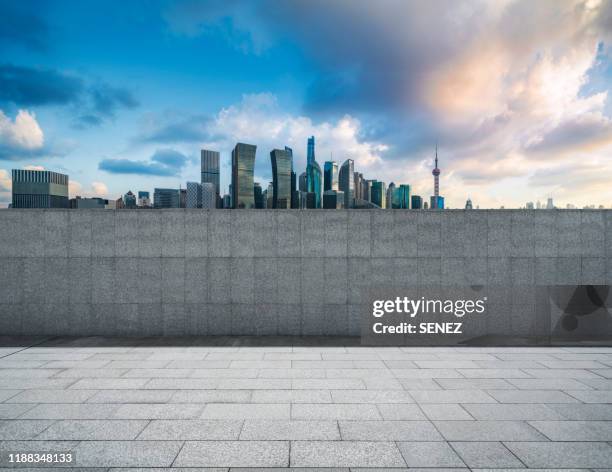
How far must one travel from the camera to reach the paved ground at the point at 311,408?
5.66m

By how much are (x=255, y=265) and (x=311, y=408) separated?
618 cm

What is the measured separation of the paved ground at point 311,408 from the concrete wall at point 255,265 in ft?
5.83

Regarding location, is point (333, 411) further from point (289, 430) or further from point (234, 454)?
point (234, 454)

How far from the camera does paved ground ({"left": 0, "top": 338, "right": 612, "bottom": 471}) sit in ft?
18.6

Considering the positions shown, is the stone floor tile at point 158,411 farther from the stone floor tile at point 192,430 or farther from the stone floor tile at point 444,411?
the stone floor tile at point 444,411

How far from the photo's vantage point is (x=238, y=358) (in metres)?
10.3

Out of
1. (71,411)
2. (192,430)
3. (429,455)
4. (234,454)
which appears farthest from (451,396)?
(71,411)

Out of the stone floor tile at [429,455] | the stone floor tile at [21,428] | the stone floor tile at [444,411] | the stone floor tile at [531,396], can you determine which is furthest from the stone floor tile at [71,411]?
the stone floor tile at [531,396]

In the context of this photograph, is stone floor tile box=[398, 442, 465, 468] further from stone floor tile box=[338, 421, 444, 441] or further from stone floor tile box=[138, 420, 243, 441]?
stone floor tile box=[138, 420, 243, 441]

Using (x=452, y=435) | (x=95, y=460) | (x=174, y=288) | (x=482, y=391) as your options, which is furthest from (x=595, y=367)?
(x=174, y=288)

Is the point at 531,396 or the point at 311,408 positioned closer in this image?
the point at 311,408

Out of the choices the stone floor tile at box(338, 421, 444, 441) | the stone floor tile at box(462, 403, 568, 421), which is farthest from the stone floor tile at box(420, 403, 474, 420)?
the stone floor tile at box(338, 421, 444, 441)

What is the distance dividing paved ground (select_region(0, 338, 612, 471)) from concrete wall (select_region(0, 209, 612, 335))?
1778 mm

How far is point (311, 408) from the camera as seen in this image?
7156 millimetres
